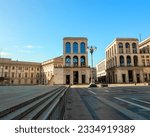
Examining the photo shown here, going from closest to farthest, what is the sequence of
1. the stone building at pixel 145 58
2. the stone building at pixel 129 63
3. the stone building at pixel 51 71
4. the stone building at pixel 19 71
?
1. the stone building at pixel 51 71
2. the stone building at pixel 129 63
3. the stone building at pixel 145 58
4. the stone building at pixel 19 71

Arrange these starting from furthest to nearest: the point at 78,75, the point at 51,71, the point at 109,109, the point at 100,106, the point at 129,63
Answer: the point at 51,71 → the point at 129,63 → the point at 78,75 → the point at 100,106 → the point at 109,109

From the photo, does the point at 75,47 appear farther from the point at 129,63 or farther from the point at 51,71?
the point at 51,71

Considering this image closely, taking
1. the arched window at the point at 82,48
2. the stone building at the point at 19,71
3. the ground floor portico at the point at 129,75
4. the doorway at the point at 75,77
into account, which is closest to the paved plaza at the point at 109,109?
the doorway at the point at 75,77

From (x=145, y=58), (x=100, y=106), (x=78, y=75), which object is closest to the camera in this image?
(x=100, y=106)

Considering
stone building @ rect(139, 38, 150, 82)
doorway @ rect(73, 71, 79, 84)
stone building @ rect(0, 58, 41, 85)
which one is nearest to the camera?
doorway @ rect(73, 71, 79, 84)

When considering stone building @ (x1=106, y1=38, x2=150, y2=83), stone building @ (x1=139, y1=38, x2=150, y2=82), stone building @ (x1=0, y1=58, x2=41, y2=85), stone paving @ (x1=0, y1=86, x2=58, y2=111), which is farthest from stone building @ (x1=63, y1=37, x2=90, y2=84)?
stone paving @ (x1=0, y1=86, x2=58, y2=111)

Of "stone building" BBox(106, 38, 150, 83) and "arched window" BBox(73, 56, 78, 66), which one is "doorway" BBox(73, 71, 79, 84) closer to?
"arched window" BBox(73, 56, 78, 66)

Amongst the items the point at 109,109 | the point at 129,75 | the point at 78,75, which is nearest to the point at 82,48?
the point at 78,75

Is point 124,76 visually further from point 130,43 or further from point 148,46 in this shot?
point 148,46

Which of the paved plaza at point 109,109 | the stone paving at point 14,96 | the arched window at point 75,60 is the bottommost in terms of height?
the paved plaza at point 109,109

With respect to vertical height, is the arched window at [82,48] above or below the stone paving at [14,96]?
Answer: above

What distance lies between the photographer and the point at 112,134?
13.8ft

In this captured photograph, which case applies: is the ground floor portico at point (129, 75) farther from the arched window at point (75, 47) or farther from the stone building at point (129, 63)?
the arched window at point (75, 47)

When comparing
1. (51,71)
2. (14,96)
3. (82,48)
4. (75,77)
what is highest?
(82,48)
